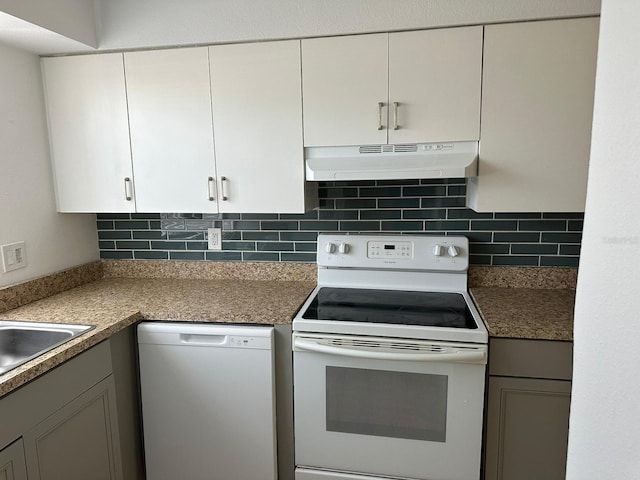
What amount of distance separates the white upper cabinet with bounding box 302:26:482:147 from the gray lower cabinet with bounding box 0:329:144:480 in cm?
122

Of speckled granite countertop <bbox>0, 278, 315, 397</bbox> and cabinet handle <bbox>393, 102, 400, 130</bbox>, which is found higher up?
cabinet handle <bbox>393, 102, 400, 130</bbox>

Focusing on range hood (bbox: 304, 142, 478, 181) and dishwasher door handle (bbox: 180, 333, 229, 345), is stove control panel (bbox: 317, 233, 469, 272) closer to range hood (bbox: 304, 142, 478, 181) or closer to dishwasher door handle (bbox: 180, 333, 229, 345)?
range hood (bbox: 304, 142, 478, 181)

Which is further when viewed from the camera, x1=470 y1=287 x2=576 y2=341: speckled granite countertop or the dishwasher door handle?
the dishwasher door handle

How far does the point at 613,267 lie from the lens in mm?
507

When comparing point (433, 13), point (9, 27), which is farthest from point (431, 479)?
point (9, 27)

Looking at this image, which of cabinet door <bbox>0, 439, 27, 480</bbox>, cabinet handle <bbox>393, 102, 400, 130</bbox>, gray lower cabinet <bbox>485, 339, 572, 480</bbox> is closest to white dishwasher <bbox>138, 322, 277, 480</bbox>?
cabinet door <bbox>0, 439, 27, 480</bbox>

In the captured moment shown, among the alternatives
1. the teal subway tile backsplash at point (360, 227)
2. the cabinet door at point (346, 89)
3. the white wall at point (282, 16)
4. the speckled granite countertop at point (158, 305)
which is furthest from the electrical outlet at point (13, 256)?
the cabinet door at point (346, 89)

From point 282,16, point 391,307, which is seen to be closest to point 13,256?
point 282,16

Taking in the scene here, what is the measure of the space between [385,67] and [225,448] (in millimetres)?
1680

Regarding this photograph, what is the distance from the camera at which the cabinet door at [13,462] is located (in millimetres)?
1176

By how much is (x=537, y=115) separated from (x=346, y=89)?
29.5 inches

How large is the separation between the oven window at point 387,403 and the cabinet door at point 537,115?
2.52 ft

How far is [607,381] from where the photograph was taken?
1.76 ft

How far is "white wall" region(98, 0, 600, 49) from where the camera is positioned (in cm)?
160
